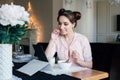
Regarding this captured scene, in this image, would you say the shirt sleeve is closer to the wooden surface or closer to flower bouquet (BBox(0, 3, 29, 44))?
the wooden surface

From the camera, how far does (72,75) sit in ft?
4.58

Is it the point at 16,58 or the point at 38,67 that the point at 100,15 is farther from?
the point at 38,67

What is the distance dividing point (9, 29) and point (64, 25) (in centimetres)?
99

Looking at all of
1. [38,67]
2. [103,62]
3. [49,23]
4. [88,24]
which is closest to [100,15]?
[88,24]

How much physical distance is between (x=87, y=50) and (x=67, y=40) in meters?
0.22

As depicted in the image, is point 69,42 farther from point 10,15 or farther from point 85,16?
point 85,16

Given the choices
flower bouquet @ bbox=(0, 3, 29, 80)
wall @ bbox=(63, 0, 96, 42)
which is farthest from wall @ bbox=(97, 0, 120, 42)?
flower bouquet @ bbox=(0, 3, 29, 80)

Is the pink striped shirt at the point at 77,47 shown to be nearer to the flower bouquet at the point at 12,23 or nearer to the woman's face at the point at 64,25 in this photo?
the woman's face at the point at 64,25

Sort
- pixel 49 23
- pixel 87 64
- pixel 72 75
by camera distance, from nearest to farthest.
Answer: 1. pixel 72 75
2. pixel 87 64
3. pixel 49 23

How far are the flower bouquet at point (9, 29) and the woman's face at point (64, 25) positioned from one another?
0.92m

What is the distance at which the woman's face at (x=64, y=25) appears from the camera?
2115 mm

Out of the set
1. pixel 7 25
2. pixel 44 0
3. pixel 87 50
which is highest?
pixel 44 0

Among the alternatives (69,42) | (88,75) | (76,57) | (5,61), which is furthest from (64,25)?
(5,61)

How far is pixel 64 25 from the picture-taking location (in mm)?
2123
